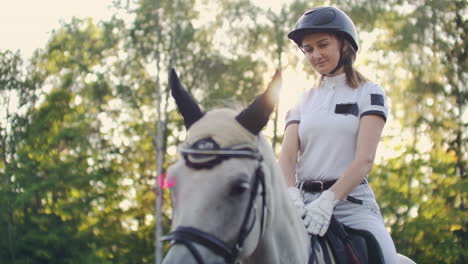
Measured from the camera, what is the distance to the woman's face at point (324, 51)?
4.00 meters

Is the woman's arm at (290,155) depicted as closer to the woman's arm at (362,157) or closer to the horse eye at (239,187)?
the woman's arm at (362,157)

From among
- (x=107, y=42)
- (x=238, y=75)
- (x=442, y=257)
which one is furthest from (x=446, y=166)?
(x=107, y=42)

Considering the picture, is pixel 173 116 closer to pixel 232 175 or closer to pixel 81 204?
pixel 81 204

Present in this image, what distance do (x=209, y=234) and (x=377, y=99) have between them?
1.90 meters

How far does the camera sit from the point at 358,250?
3402 millimetres

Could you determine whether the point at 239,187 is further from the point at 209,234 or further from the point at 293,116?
the point at 293,116

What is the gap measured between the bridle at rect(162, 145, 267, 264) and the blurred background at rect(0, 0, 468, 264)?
10353 millimetres

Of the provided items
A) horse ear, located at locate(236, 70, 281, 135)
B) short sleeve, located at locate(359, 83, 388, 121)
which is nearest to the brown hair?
short sleeve, located at locate(359, 83, 388, 121)

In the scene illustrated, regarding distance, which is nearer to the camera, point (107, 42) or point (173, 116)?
point (107, 42)

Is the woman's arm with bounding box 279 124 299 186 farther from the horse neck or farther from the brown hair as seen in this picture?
the horse neck

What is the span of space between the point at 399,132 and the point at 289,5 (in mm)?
9229

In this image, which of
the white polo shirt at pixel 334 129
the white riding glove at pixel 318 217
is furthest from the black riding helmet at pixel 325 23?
the white riding glove at pixel 318 217

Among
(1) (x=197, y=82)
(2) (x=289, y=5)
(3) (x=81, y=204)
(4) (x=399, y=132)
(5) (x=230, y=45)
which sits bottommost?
(3) (x=81, y=204)

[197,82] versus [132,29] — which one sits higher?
[132,29]
